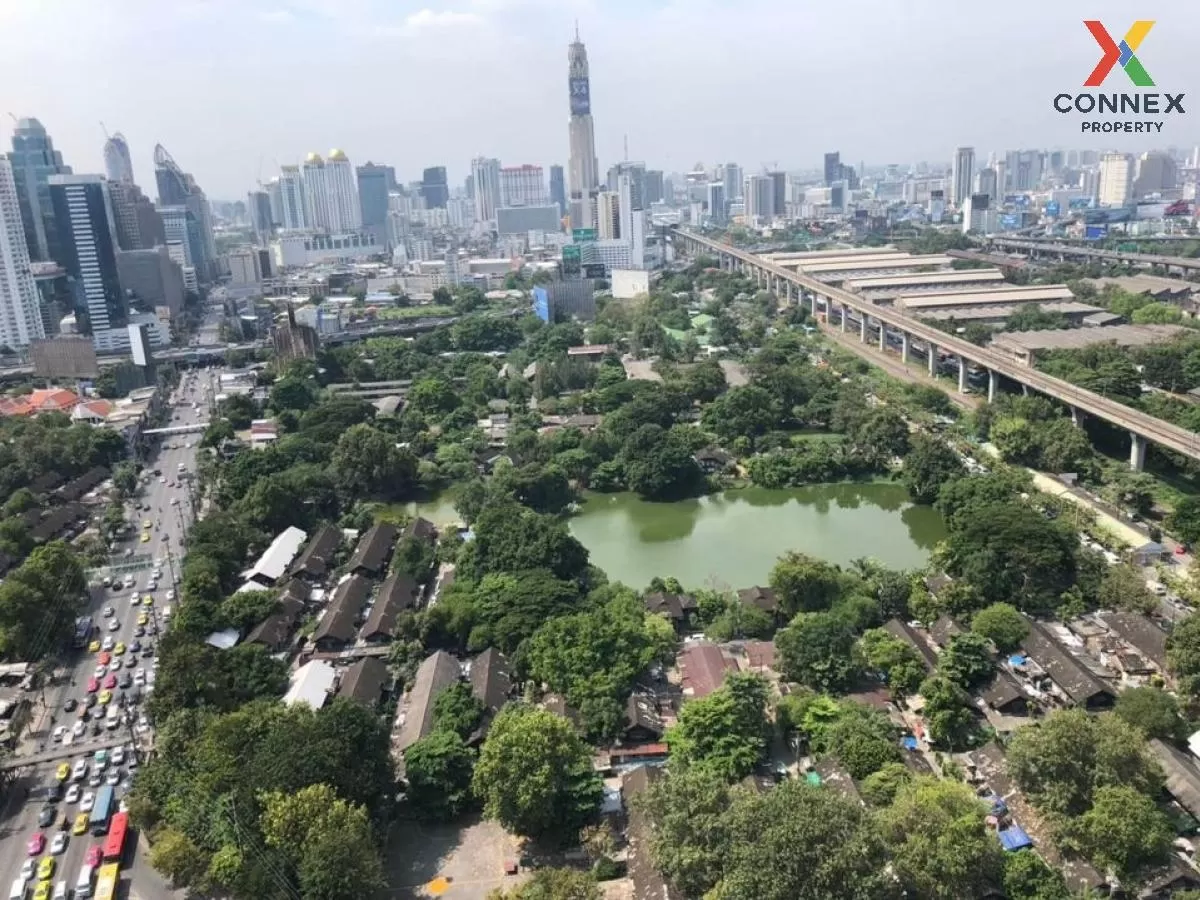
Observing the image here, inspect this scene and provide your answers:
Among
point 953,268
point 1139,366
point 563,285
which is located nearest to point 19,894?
point 1139,366

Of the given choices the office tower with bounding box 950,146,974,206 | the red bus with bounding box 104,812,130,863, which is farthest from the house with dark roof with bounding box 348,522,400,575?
the office tower with bounding box 950,146,974,206

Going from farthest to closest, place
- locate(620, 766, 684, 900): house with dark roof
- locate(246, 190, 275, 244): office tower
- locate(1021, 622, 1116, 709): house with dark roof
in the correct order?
locate(246, 190, 275, 244): office tower → locate(1021, 622, 1116, 709): house with dark roof → locate(620, 766, 684, 900): house with dark roof

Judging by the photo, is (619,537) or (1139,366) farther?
(1139,366)

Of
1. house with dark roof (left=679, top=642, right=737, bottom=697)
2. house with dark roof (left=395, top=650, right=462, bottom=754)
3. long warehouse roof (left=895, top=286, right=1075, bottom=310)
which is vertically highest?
long warehouse roof (left=895, top=286, right=1075, bottom=310)

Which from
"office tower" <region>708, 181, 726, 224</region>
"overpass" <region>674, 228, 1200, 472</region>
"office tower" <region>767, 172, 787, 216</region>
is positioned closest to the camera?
"overpass" <region>674, 228, 1200, 472</region>

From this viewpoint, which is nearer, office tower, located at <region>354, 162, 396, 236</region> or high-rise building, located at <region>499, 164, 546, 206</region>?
office tower, located at <region>354, 162, 396, 236</region>

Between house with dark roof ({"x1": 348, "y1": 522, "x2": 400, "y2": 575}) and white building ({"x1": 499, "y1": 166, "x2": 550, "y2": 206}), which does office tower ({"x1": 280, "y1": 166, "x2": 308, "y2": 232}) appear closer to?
white building ({"x1": 499, "y1": 166, "x2": 550, "y2": 206})

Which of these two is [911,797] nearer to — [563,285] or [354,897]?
[354,897]

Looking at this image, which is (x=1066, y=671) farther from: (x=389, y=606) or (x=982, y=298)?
(x=982, y=298)
